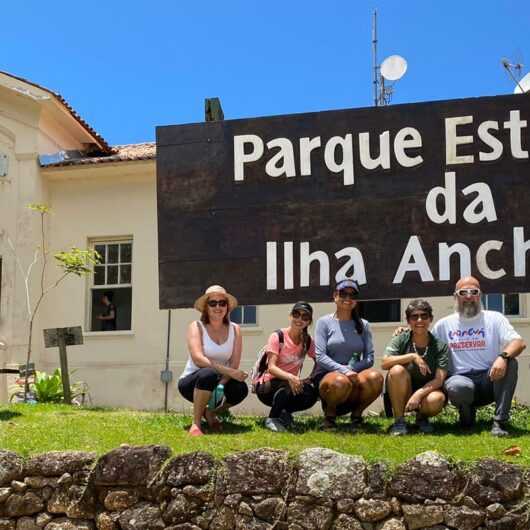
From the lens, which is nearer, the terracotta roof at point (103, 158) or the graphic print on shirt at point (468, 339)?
the graphic print on shirt at point (468, 339)

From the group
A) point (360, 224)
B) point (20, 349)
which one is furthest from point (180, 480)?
point (20, 349)

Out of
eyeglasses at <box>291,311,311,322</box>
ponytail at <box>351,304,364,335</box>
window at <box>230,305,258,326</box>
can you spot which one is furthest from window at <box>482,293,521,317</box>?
eyeglasses at <box>291,311,311,322</box>

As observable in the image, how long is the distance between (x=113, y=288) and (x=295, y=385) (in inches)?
316

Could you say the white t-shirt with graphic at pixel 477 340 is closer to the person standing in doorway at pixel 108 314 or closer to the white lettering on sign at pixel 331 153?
the white lettering on sign at pixel 331 153

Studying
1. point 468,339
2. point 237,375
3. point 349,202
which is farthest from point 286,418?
point 349,202

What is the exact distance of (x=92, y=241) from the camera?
48.2ft

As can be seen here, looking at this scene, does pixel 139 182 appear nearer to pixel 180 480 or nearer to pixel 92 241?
pixel 92 241

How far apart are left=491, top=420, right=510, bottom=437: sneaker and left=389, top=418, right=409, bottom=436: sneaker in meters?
0.72

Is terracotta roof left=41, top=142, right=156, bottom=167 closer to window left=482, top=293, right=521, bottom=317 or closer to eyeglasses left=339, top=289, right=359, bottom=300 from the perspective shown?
window left=482, top=293, right=521, bottom=317

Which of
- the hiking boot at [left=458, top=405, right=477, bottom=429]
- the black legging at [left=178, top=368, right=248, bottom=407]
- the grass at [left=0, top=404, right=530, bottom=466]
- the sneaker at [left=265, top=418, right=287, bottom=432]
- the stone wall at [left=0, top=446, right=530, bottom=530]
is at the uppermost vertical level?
the black legging at [left=178, top=368, right=248, bottom=407]

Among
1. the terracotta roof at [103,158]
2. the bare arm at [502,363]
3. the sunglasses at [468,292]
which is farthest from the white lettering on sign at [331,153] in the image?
the terracotta roof at [103,158]

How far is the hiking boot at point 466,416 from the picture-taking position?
270 inches

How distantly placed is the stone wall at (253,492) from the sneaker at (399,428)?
109cm

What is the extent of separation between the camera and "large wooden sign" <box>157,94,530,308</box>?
7500 millimetres
